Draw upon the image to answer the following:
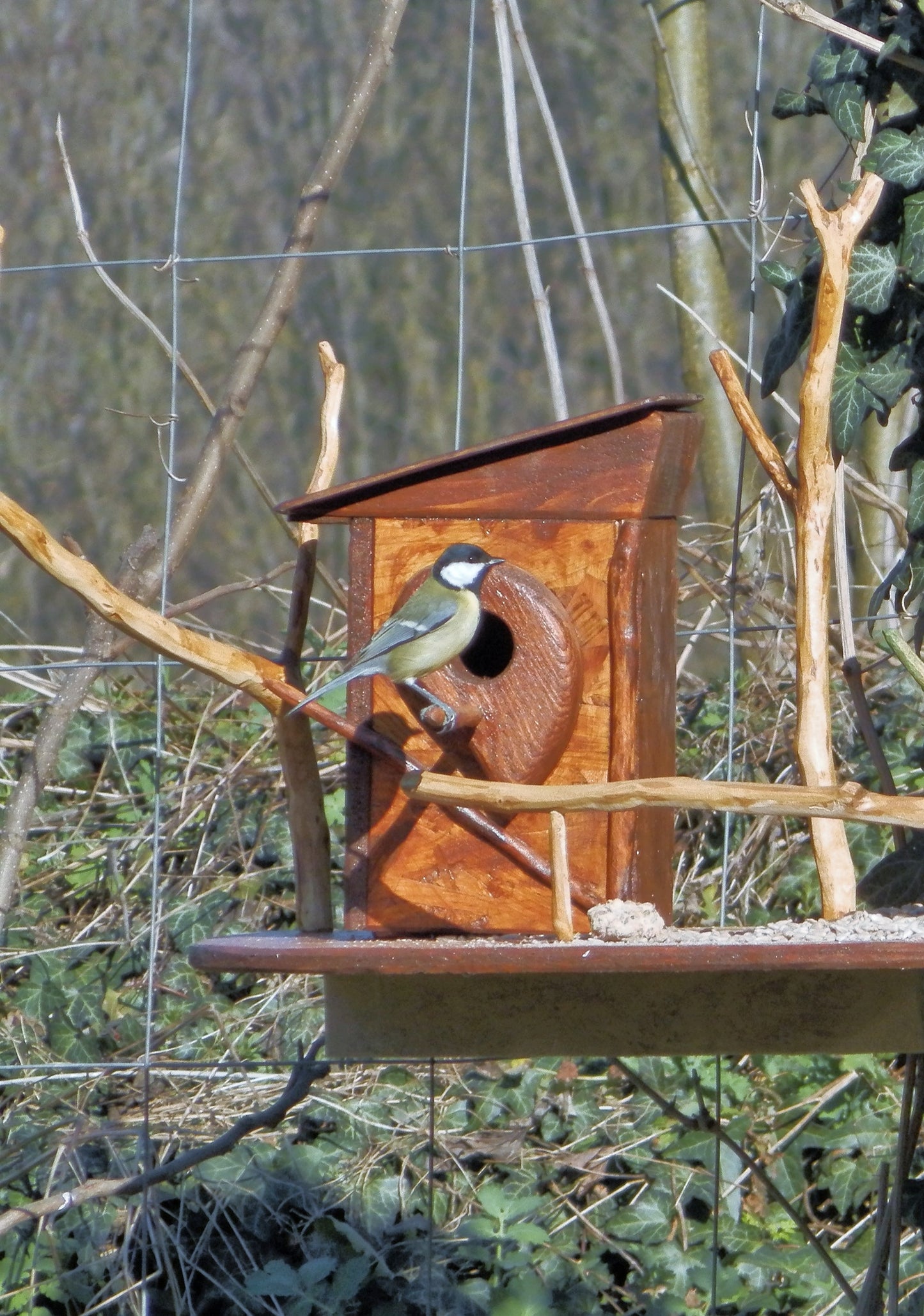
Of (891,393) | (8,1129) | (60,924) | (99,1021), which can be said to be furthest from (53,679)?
(891,393)

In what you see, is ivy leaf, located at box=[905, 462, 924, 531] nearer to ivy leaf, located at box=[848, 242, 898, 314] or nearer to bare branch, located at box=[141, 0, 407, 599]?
ivy leaf, located at box=[848, 242, 898, 314]

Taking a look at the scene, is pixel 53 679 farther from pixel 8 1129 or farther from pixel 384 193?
pixel 384 193

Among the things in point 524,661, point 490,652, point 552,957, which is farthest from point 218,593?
point 552,957

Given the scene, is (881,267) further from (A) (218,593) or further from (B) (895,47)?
(A) (218,593)

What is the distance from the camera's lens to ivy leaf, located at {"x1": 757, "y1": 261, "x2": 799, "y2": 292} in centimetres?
273

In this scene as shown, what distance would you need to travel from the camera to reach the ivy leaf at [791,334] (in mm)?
2717

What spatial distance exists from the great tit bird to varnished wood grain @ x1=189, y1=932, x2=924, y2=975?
1.44ft

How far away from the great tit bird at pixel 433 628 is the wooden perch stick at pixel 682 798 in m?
0.31

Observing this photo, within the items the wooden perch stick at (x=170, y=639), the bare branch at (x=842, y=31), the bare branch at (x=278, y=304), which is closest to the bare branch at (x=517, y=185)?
the bare branch at (x=278, y=304)

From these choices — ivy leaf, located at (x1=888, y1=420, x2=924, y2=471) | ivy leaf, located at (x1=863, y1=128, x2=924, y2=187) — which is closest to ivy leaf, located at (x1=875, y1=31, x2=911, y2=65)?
ivy leaf, located at (x1=863, y1=128, x2=924, y2=187)

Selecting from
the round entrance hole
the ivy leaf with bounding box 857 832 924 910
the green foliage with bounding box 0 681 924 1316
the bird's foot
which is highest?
the round entrance hole

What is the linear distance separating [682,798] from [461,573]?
0.56 metres

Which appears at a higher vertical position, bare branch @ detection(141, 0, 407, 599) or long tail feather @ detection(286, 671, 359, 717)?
bare branch @ detection(141, 0, 407, 599)

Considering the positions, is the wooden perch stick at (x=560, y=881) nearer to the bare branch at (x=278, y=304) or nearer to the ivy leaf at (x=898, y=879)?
the ivy leaf at (x=898, y=879)
